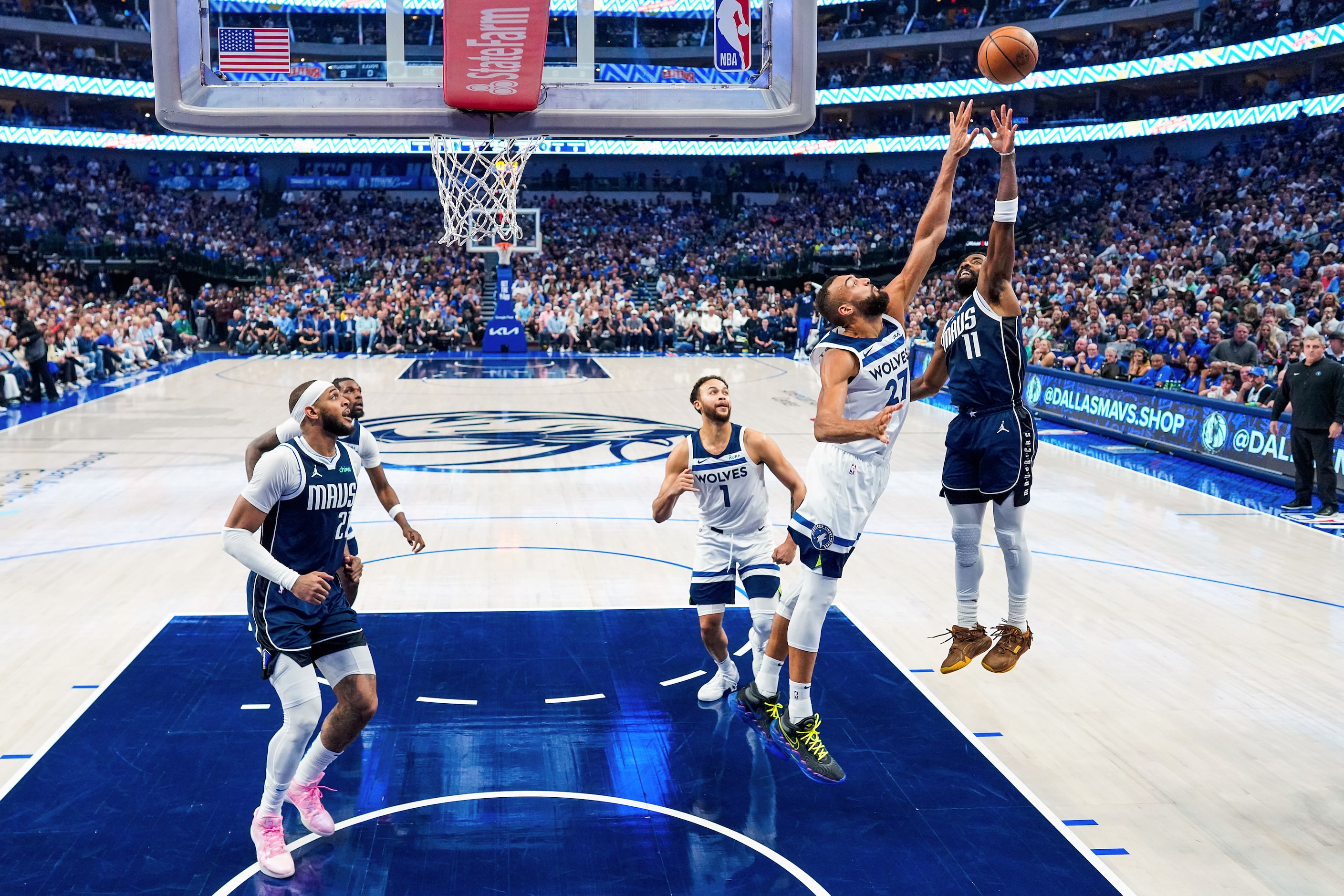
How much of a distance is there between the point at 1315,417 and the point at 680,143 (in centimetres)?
2880

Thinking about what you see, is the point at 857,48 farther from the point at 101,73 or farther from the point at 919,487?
the point at 919,487

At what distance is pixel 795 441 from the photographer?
14.4 metres

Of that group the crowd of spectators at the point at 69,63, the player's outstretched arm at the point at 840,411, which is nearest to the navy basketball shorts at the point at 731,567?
the player's outstretched arm at the point at 840,411

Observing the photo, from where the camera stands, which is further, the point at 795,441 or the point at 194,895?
the point at 795,441

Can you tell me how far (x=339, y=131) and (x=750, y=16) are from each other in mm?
2681

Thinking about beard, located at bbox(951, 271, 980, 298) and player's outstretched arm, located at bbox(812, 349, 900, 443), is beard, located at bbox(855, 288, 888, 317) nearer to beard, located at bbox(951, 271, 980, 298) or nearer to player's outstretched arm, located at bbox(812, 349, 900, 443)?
player's outstretched arm, located at bbox(812, 349, 900, 443)

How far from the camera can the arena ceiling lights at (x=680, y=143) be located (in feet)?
108

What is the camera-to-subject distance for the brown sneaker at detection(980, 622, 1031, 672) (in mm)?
5348

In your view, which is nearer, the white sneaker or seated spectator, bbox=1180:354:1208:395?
the white sneaker

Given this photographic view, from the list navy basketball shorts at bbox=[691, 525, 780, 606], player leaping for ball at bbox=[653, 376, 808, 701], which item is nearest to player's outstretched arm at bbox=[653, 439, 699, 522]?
player leaping for ball at bbox=[653, 376, 808, 701]

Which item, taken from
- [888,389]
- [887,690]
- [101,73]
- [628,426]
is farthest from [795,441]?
[101,73]

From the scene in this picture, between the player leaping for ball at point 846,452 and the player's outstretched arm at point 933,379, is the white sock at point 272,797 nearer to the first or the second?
the player leaping for ball at point 846,452

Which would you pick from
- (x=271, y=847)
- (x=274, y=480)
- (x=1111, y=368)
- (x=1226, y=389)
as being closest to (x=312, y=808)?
(x=271, y=847)

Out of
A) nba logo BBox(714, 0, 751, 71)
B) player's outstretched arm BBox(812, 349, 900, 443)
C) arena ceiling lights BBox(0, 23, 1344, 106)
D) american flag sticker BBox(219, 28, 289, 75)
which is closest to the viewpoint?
player's outstretched arm BBox(812, 349, 900, 443)
